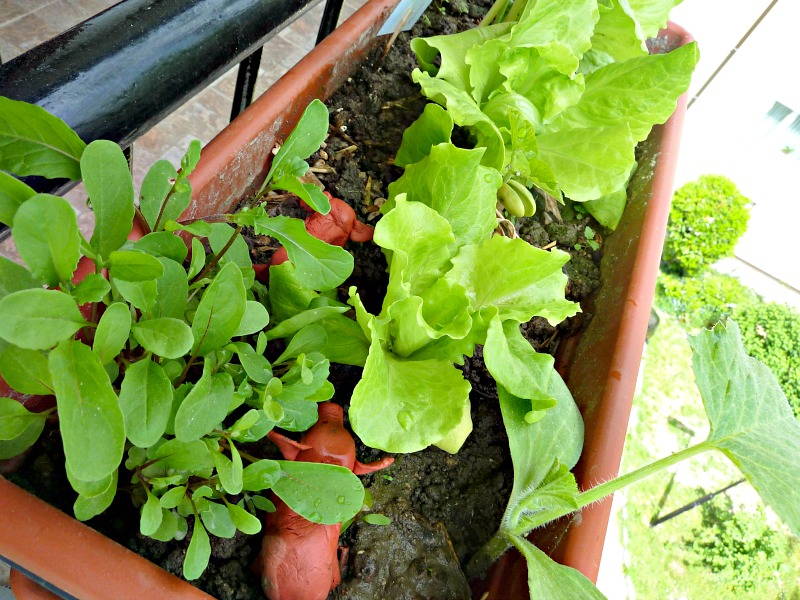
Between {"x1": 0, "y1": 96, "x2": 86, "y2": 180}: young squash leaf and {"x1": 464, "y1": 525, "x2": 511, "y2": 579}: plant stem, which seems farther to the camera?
{"x1": 464, "y1": 525, "x2": 511, "y2": 579}: plant stem

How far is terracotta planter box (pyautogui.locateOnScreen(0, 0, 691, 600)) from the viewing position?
1.17ft

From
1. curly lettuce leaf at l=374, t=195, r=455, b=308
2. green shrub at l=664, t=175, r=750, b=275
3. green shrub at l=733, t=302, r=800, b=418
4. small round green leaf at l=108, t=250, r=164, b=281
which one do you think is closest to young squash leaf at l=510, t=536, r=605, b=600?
curly lettuce leaf at l=374, t=195, r=455, b=308

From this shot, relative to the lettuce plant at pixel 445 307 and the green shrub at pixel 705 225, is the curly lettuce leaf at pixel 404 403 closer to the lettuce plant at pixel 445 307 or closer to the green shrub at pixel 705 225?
the lettuce plant at pixel 445 307

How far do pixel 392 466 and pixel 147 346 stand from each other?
294 mm

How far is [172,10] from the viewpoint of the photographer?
38 centimetres

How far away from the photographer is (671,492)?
1950 millimetres

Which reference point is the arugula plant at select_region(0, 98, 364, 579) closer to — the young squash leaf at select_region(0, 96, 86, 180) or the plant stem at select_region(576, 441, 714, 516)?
the young squash leaf at select_region(0, 96, 86, 180)

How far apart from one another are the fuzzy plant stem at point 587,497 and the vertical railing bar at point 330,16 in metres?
0.57

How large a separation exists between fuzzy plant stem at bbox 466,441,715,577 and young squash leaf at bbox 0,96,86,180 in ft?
1.32

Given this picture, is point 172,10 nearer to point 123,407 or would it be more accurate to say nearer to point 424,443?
point 123,407

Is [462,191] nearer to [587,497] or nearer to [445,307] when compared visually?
[445,307]

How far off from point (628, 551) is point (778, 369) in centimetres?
134

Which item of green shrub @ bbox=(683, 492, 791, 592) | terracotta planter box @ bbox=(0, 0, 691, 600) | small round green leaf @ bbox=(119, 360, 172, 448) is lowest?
green shrub @ bbox=(683, 492, 791, 592)

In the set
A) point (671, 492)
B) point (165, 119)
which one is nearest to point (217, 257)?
point (165, 119)
